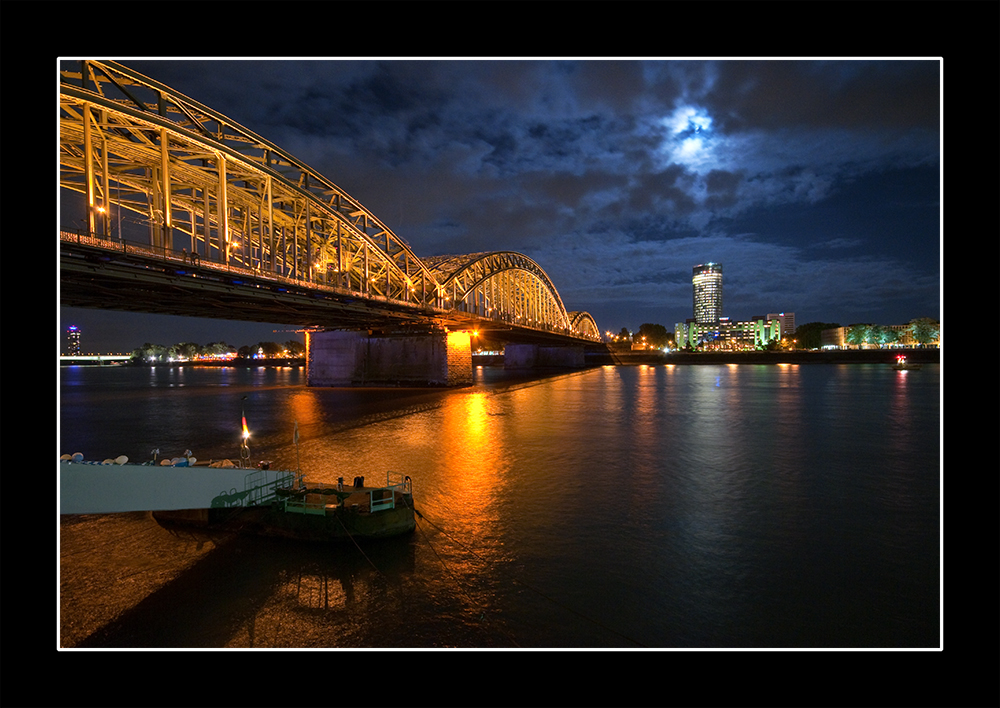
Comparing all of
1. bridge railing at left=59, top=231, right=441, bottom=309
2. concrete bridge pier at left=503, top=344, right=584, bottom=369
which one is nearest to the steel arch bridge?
Result: bridge railing at left=59, top=231, right=441, bottom=309

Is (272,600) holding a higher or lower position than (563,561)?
higher

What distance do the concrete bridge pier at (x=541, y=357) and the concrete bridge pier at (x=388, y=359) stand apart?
57819mm

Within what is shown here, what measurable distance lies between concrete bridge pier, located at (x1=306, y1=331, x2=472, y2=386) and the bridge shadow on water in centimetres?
5427

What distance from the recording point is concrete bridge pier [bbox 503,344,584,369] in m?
128

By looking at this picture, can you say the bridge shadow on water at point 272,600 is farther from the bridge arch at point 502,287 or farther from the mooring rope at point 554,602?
the bridge arch at point 502,287

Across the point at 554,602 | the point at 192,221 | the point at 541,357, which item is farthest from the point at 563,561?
the point at 541,357

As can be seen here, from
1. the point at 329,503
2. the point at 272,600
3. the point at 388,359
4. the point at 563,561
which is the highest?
the point at 388,359

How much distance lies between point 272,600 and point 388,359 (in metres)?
61.2

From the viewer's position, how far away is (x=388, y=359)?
6856 cm

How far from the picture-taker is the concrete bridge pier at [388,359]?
66.5m

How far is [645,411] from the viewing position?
41.0 meters

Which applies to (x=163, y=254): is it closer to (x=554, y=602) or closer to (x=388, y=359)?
(x=554, y=602)
